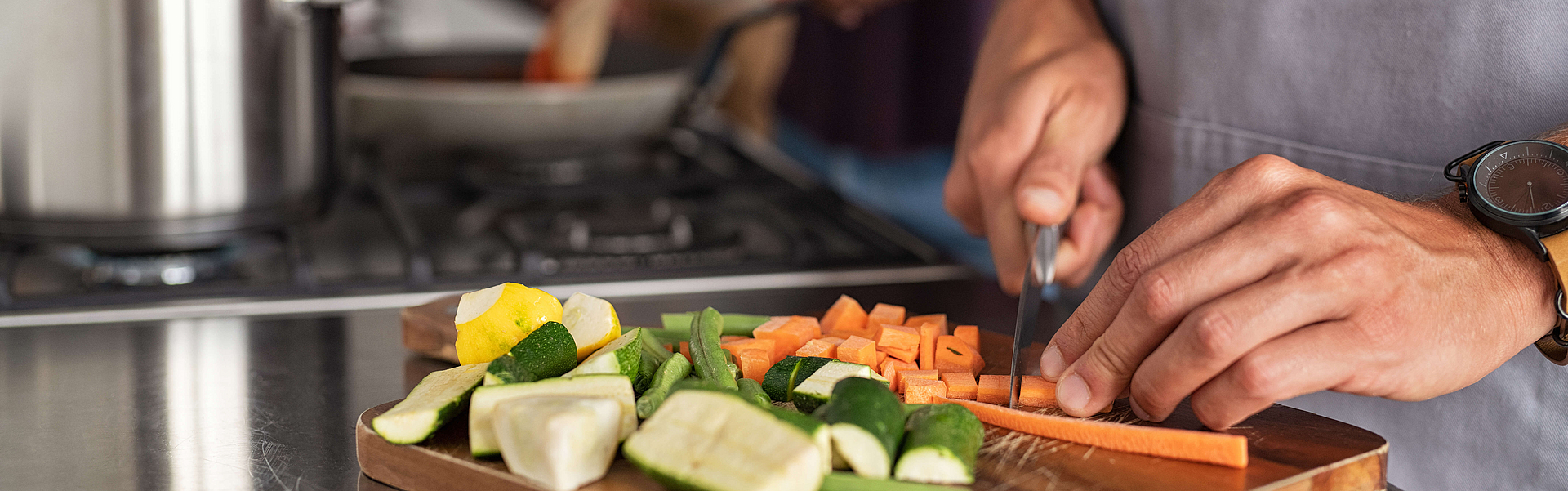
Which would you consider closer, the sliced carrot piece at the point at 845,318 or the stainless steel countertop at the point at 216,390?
the stainless steel countertop at the point at 216,390

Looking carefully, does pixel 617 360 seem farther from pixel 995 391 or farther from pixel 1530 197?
pixel 1530 197

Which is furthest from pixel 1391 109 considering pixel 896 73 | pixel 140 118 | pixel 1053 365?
pixel 140 118

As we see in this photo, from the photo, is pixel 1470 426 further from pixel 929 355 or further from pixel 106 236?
pixel 106 236

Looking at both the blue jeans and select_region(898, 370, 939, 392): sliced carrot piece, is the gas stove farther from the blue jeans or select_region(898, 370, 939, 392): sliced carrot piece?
select_region(898, 370, 939, 392): sliced carrot piece

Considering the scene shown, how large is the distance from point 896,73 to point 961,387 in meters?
1.34

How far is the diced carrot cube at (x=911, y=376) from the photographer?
93 centimetres

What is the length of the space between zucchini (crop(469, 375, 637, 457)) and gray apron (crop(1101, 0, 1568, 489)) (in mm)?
703

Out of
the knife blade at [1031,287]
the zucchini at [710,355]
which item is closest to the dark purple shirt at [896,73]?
the knife blade at [1031,287]

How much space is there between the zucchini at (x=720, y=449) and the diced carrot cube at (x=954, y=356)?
1.00 ft

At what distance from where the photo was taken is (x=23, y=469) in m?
0.84

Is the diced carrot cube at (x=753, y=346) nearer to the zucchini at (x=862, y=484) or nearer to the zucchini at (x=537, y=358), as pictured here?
the zucchini at (x=537, y=358)

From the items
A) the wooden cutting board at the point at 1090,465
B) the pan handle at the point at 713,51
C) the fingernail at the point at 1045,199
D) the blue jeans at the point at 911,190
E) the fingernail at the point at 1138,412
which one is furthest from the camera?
the blue jeans at the point at 911,190

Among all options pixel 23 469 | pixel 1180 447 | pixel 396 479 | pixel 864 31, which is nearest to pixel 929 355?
pixel 1180 447

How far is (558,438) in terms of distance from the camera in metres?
0.71
